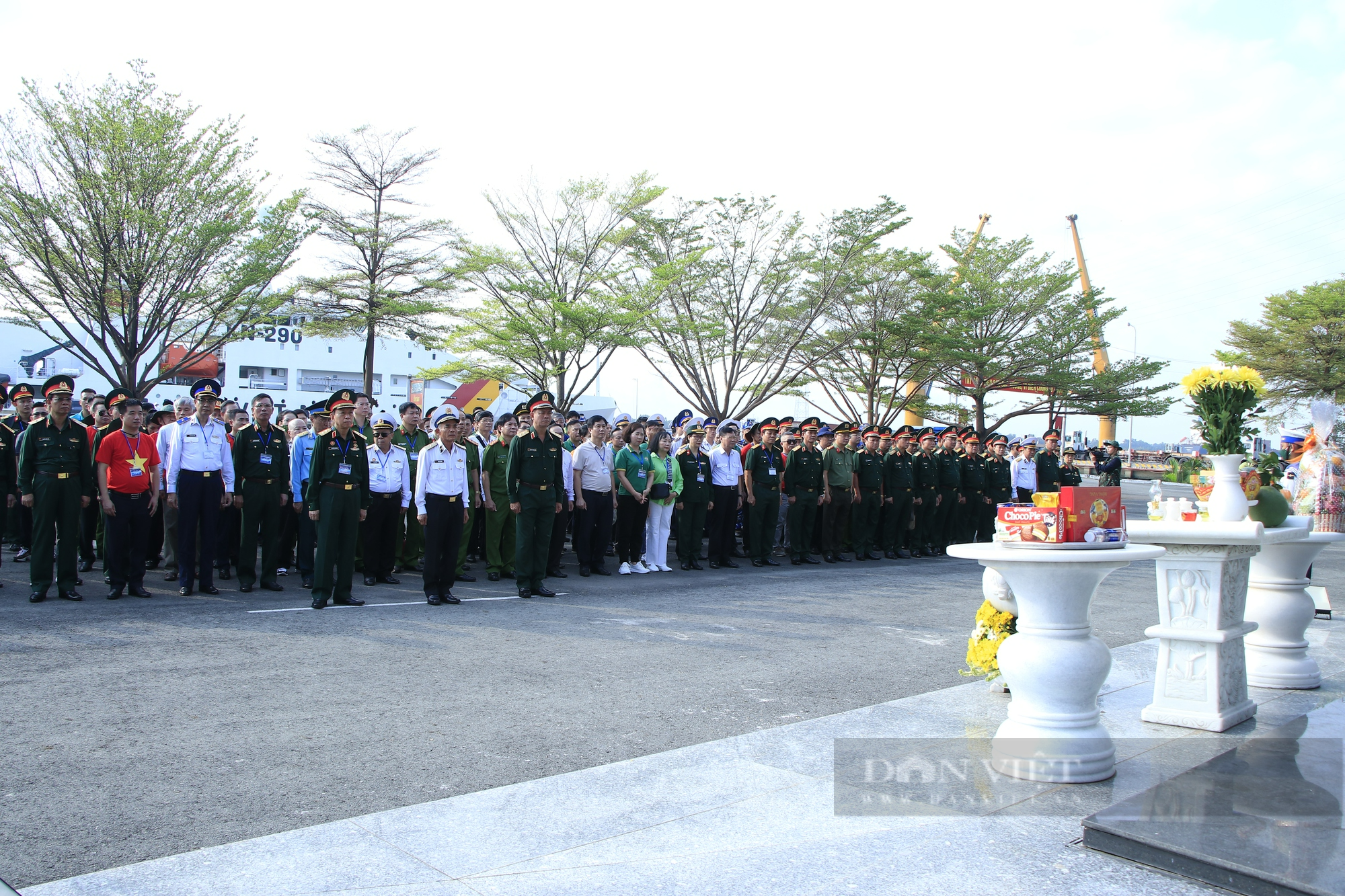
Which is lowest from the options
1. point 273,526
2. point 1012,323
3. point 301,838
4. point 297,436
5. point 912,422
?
point 301,838

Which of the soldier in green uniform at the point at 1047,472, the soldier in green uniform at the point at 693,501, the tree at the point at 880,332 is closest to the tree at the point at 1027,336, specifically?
the tree at the point at 880,332

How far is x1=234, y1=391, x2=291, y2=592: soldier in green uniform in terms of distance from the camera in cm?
938

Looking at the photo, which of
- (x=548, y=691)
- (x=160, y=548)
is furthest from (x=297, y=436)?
(x=548, y=691)

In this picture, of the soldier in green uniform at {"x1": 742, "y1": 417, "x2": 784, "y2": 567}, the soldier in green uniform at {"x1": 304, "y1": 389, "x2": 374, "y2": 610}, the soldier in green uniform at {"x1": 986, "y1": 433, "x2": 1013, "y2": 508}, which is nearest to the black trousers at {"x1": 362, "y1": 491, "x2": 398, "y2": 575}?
the soldier in green uniform at {"x1": 304, "y1": 389, "x2": 374, "y2": 610}

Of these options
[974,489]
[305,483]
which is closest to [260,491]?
[305,483]

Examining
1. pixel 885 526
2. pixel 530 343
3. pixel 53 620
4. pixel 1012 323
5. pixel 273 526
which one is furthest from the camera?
pixel 1012 323

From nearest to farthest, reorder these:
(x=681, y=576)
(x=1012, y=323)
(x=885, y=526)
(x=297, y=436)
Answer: (x=297, y=436) < (x=681, y=576) < (x=885, y=526) < (x=1012, y=323)

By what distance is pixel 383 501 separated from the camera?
9.86 meters

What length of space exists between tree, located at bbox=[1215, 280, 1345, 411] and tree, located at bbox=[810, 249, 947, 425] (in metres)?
13.3

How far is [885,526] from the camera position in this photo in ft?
Answer: 48.1

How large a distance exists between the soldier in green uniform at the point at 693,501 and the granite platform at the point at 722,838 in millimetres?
7731

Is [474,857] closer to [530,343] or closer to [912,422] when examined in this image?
[530,343]

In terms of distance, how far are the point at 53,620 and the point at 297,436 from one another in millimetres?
3488

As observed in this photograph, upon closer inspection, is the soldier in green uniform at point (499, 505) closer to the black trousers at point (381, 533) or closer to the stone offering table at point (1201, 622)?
→ the black trousers at point (381, 533)
